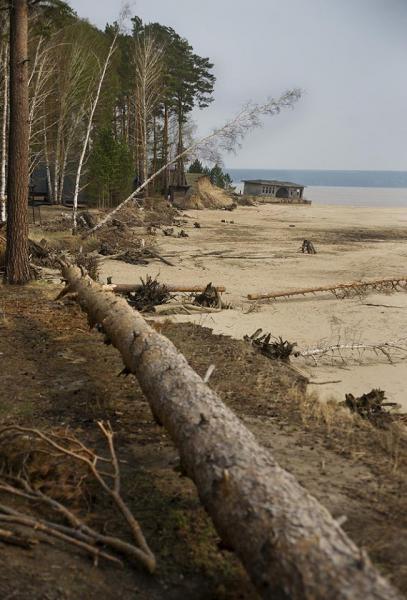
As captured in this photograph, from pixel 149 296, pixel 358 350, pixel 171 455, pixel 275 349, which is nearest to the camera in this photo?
pixel 171 455

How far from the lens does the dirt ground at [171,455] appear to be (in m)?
3.54

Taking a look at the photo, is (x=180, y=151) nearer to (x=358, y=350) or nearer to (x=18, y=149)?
(x=18, y=149)

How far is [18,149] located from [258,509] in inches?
444

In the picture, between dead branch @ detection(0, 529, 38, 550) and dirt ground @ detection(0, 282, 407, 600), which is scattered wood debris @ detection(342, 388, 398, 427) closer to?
dirt ground @ detection(0, 282, 407, 600)

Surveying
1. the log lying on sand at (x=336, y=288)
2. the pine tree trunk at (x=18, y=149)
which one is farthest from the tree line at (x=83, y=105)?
the log lying on sand at (x=336, y=288)

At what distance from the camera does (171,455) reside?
17.6 ft

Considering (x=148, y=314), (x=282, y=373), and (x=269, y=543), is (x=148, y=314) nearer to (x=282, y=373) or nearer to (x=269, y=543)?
(x=282, y=373)

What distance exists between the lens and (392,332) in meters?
11.9

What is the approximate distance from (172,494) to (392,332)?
8.56 metres

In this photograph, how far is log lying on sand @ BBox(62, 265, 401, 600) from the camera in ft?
9.37

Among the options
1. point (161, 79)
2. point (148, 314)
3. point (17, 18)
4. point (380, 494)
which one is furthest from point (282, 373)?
point (161, 79)

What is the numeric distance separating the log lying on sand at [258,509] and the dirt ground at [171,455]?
0.38 m

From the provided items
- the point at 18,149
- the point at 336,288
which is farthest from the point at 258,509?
the point at 336,288

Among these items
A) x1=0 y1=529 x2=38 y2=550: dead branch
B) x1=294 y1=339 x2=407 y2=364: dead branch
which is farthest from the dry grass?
x1=0 y1=529 x2=38 y2=550: dead branch
